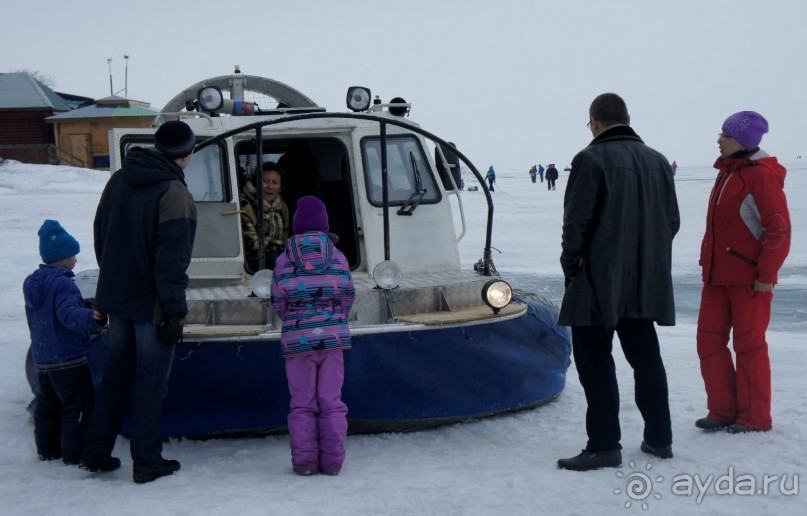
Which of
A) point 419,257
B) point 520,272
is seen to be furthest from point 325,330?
point 520,272

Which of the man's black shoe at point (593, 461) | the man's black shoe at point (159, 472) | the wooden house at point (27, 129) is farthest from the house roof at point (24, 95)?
the man's black shoe at point (593, 461)

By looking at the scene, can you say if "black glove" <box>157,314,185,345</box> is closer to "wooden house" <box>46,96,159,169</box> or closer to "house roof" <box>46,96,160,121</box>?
"house roof" <box>46,96,160,121</box>

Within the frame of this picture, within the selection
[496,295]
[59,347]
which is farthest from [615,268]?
[59,347]

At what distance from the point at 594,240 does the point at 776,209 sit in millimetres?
1139

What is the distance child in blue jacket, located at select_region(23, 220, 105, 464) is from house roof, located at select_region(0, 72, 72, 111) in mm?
39889

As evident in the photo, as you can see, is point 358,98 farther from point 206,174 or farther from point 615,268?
point 615,268

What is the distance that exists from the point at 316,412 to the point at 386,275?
1081 millimetres

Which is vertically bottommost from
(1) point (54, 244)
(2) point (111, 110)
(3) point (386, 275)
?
(3) point (386, 275)

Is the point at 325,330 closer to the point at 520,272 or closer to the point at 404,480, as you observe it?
the point at 404,480

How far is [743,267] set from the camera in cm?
478

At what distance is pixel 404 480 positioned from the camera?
428cm

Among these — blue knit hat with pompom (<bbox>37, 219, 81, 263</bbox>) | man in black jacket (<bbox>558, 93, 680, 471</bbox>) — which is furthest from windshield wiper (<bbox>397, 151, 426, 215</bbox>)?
blue knit hat with pompom (<bbox>37, 219, 81, 263</bbox>)

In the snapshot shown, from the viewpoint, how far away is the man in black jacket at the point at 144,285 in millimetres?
4250

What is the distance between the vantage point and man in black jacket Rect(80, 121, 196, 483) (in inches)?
167
